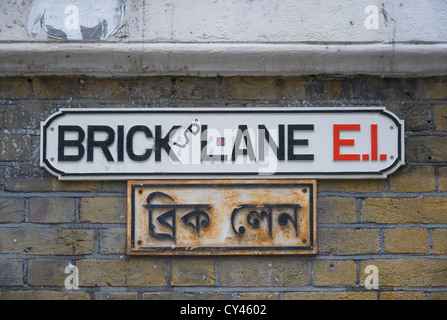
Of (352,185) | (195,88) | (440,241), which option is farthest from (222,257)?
(440,241)

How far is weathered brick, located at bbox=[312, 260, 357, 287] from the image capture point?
2201 mm

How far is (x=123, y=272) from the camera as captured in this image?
2.20m

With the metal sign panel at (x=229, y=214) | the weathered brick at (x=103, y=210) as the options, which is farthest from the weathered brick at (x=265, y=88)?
the weathered brick at (x=103, y=210)

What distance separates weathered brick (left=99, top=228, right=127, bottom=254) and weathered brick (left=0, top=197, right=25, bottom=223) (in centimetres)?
38

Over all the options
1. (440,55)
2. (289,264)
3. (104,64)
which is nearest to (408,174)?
(440,55)

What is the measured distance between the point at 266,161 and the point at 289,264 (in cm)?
48

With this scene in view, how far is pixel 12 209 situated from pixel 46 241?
216mm

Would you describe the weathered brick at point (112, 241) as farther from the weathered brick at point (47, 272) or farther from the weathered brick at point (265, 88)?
the weathered brick at point (265, 88)

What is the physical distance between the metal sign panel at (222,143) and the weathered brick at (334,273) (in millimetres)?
401

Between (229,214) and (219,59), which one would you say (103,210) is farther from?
(219,59)

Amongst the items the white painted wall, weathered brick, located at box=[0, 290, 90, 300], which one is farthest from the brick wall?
the white painted wall

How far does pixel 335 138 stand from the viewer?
7.23 feet

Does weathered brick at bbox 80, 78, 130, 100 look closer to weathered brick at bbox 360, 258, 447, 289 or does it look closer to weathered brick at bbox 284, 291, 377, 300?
weathered brick at bbox 284, 291, 377, 300
